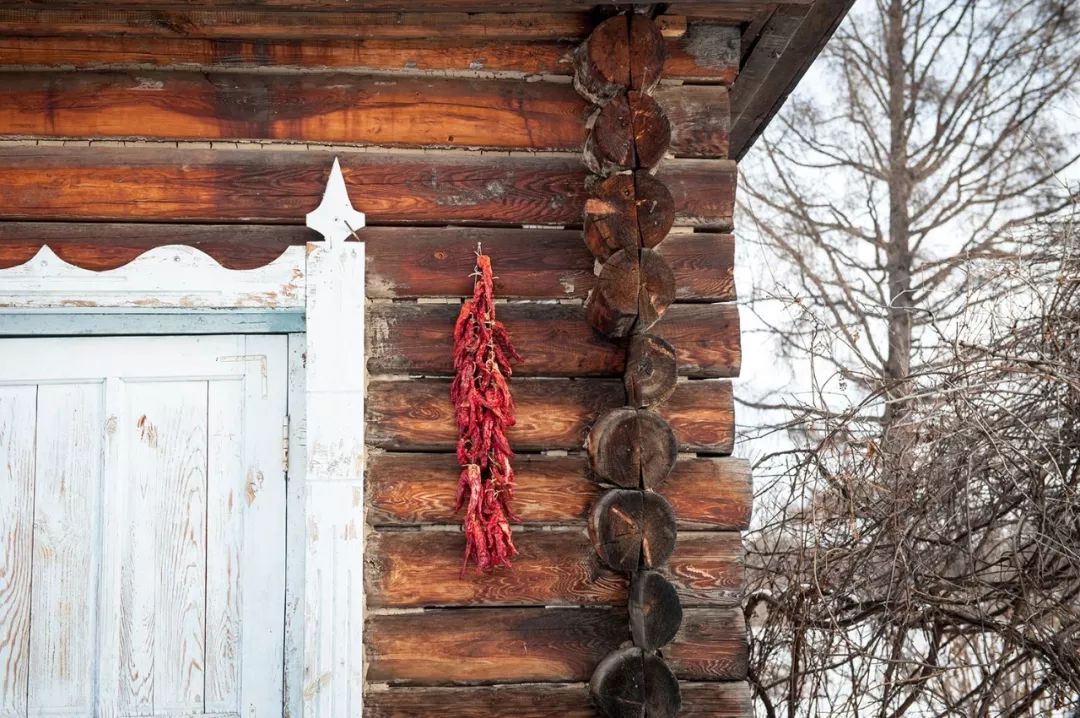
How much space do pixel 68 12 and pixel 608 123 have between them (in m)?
1.87

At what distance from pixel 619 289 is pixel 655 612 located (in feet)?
3.44

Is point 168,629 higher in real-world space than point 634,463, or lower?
lower

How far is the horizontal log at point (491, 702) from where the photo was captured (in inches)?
124

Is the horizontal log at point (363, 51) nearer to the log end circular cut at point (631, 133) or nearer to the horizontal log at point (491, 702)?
the log end circular cut at point (631, 133)

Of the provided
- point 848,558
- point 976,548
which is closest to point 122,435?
point 848,558

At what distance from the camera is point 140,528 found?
3271 millimetres

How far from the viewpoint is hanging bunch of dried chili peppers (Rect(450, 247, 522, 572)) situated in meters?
3.12

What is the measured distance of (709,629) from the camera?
3285mm

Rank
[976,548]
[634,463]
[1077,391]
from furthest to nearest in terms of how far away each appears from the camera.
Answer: [976,548]
[1077,391]
[634,463]

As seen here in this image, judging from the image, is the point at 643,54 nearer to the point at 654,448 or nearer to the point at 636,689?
the point at 654,448

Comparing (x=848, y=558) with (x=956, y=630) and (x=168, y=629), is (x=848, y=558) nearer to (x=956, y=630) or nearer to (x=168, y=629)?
(x=956, y=630)

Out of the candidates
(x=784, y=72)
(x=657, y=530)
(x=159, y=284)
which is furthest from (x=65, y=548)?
(x=784, y=72)

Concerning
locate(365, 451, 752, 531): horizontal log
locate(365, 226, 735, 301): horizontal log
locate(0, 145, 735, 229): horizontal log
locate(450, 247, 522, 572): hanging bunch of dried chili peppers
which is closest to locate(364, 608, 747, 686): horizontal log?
locate(450, 247, 522, 572): hanging bunch of dried chili peppers

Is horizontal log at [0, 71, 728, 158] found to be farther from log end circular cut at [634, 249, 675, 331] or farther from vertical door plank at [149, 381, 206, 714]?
vertical door plank at [149, 381, 206, 714]
